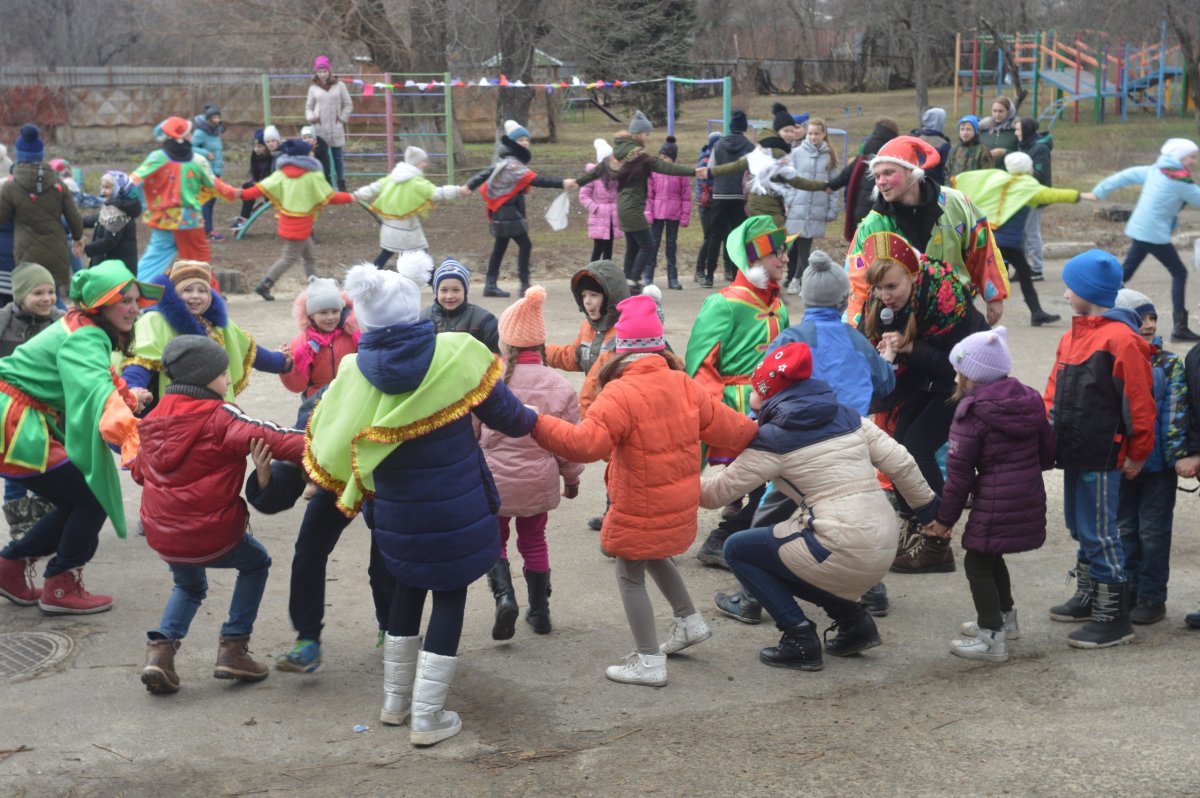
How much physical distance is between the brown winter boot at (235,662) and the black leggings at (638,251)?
8.98 metres

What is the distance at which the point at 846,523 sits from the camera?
5.01 meters

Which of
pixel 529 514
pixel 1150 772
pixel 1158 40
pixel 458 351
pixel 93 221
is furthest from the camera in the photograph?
pixel 1158 40

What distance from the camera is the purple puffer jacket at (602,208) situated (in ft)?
45.6

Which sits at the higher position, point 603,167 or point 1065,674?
point 603,167

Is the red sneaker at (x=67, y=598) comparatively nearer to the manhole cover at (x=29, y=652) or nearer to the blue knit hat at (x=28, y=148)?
the manhole cover at (x=29, y=652)

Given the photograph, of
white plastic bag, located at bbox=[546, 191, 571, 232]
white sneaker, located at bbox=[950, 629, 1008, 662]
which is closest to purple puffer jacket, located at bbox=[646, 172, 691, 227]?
white plastic bag, located at bbox=[546, 191, 571, 232]

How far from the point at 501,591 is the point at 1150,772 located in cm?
265

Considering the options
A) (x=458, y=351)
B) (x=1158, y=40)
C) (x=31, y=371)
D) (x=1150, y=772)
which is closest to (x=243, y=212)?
(x=31, y=371)

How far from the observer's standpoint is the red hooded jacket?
490 cm

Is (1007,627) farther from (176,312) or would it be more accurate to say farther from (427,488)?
(176,312)

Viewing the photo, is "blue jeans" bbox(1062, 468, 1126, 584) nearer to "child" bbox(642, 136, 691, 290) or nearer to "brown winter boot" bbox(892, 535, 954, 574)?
"brown winter boot" bbox(892, 535, 954, 574)

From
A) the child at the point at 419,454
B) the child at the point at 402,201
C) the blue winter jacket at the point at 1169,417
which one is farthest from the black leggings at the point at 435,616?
the child at the point at 402,201

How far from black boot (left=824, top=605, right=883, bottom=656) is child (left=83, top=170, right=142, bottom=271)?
26.4ft

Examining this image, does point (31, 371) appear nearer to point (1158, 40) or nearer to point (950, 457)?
point (950, 457)
